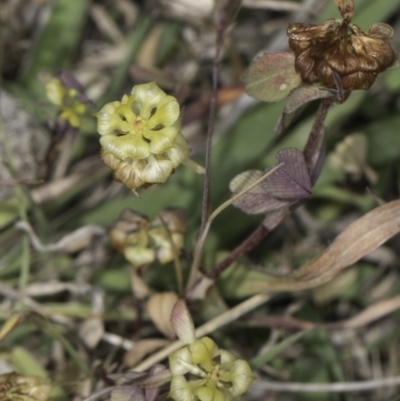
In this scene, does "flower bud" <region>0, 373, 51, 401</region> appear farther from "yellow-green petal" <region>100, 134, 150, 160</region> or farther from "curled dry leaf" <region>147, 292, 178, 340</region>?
"yellow-green petal" <region>100, 134, 150, 160</region>

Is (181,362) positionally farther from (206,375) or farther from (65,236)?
(65,236)

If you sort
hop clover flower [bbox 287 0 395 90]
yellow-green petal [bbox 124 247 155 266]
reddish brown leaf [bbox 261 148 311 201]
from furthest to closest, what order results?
yellow-green petal [bbox 124 247 155 266], reddish brown leaf [bbox 261 148 311 201], hop clover flower [bbox 287 0 395 90]

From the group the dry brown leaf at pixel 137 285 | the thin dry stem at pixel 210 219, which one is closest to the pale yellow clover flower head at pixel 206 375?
the thin dry stem at pixel 210 219

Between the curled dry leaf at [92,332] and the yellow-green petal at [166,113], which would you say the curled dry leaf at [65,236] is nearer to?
the curled dry leaf at [92,332]

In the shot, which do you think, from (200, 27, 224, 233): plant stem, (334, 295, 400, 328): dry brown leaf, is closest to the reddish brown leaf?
(200, 27, 224, 233): plant stem

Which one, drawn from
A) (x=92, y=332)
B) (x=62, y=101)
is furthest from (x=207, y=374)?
(x=62, y=101)

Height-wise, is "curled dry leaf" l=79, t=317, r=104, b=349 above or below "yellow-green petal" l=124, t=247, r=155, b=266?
below
